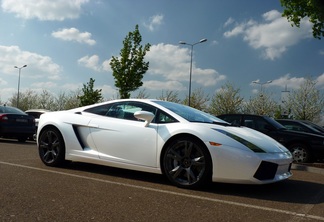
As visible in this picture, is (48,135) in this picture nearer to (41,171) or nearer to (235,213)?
(41,171)

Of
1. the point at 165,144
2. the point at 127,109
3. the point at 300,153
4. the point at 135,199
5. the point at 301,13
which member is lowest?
the point at 135,199

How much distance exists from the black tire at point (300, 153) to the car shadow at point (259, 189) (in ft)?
11.7

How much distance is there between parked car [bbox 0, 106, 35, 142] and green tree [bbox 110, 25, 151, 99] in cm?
A: 1205

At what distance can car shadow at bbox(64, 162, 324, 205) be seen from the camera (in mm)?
4430

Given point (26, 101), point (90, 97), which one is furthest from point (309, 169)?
point (26, 101)

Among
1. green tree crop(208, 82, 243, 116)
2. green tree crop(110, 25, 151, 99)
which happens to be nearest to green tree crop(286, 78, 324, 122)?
green tree crop(208, 82, 243, 116)

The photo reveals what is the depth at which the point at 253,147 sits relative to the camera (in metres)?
4.49

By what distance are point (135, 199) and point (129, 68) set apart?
815 inches

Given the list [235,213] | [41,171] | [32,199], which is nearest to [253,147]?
[235,213]

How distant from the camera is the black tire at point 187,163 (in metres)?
4.52

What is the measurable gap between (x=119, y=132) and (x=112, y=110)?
21.2 inches

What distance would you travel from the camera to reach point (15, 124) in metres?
11.7

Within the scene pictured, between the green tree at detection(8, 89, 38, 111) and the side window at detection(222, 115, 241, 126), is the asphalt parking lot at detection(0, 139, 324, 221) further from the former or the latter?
the green tree at detection(8, 89, 38, 111)

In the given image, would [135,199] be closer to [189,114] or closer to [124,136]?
[124,136]
